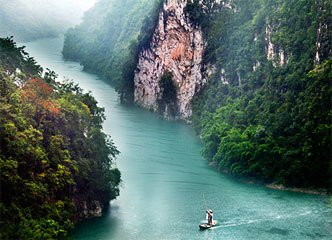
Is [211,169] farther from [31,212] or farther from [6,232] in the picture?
[6,232]

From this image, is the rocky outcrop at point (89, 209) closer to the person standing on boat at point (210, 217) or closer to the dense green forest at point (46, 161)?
the dense green forest at point (46, 161)

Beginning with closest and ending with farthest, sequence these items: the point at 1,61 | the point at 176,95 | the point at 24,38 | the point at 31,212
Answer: the point at 31,212 → the point at 1,61 → the point at 176,95 → the point at 24,38

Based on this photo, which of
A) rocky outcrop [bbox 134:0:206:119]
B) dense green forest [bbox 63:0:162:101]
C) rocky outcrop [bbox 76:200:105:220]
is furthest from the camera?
dense green forest [bbox 63:0:162:101]

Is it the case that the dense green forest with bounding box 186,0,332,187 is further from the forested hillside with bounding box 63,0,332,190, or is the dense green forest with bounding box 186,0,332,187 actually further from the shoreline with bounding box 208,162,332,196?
the shoreline with bounding box 208,162,332,196

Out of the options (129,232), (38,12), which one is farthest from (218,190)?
(38,12)

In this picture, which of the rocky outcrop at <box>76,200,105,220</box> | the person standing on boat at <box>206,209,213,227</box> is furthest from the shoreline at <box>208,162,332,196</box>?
the rocky outcrop at <box>76,200,105,220</box>
